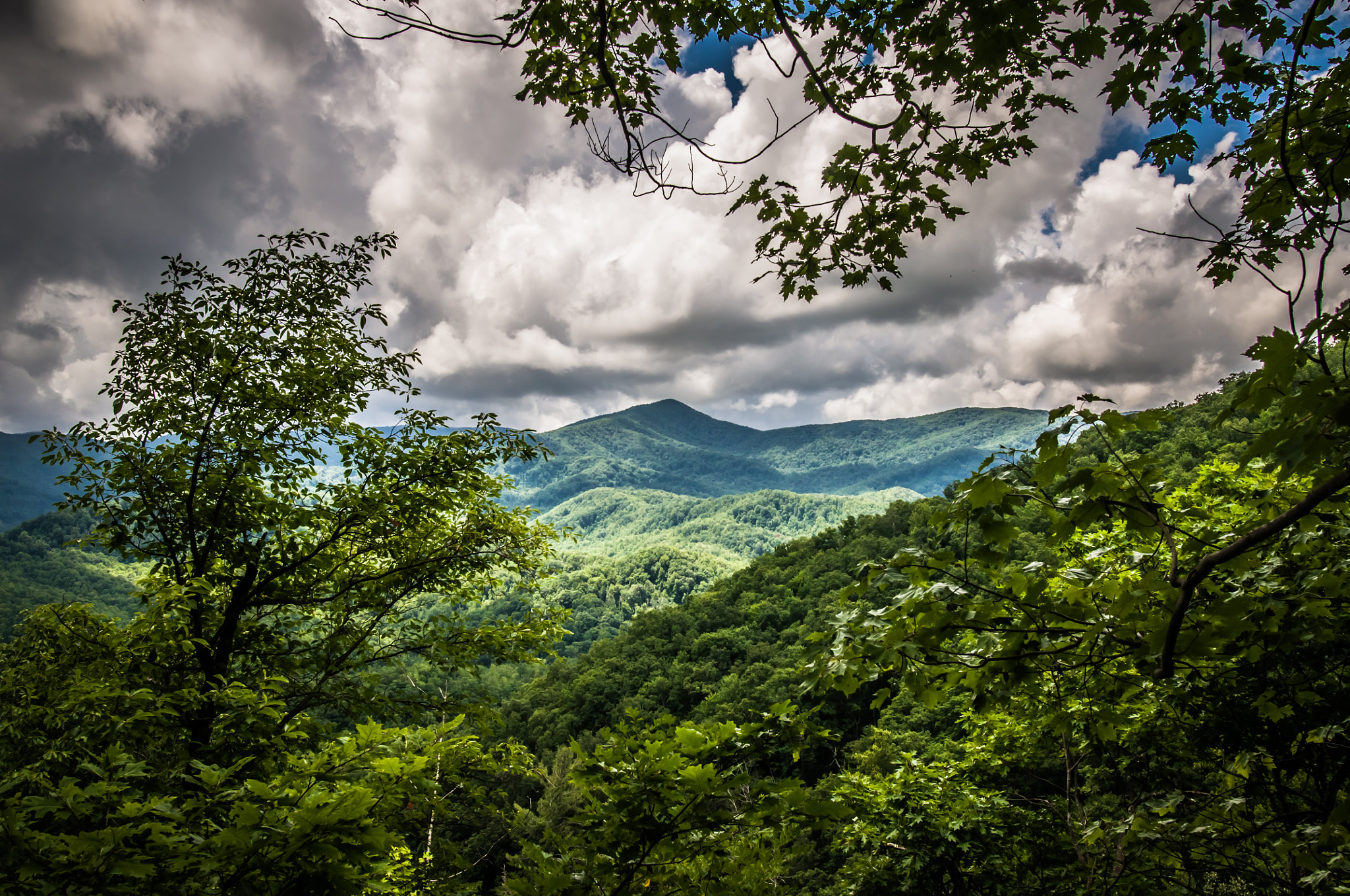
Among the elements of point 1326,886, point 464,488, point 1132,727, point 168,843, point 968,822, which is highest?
point 464,488

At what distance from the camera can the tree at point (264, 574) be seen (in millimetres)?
3816

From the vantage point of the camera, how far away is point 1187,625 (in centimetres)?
220

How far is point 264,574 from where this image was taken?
6.12 m

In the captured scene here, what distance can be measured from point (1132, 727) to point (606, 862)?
7062mm

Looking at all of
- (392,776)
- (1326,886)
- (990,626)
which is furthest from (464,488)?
(1326,886)

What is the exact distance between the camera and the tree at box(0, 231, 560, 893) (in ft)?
12.5

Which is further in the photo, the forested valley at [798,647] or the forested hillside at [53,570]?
the forested hillside at [53,570]

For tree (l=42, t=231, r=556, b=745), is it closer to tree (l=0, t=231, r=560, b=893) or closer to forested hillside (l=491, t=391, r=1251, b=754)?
tree (l=0, t=231, r=560, b=893)

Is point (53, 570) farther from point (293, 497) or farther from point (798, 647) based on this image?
point (798, 647)

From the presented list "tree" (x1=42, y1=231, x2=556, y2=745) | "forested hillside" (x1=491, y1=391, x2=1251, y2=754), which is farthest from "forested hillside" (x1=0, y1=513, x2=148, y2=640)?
"tree" (x1=42, y1=231, x2=556, y2=745)

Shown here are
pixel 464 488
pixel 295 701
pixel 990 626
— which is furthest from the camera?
pixel 464 488

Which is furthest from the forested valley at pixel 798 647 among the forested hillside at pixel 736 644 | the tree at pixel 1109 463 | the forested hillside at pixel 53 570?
the forested hillside at pixel 53 570

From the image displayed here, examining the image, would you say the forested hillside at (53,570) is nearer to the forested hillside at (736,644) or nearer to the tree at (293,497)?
the forested hillside at (736,644)

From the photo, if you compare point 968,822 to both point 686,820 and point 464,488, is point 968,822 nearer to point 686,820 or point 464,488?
point 686,820
